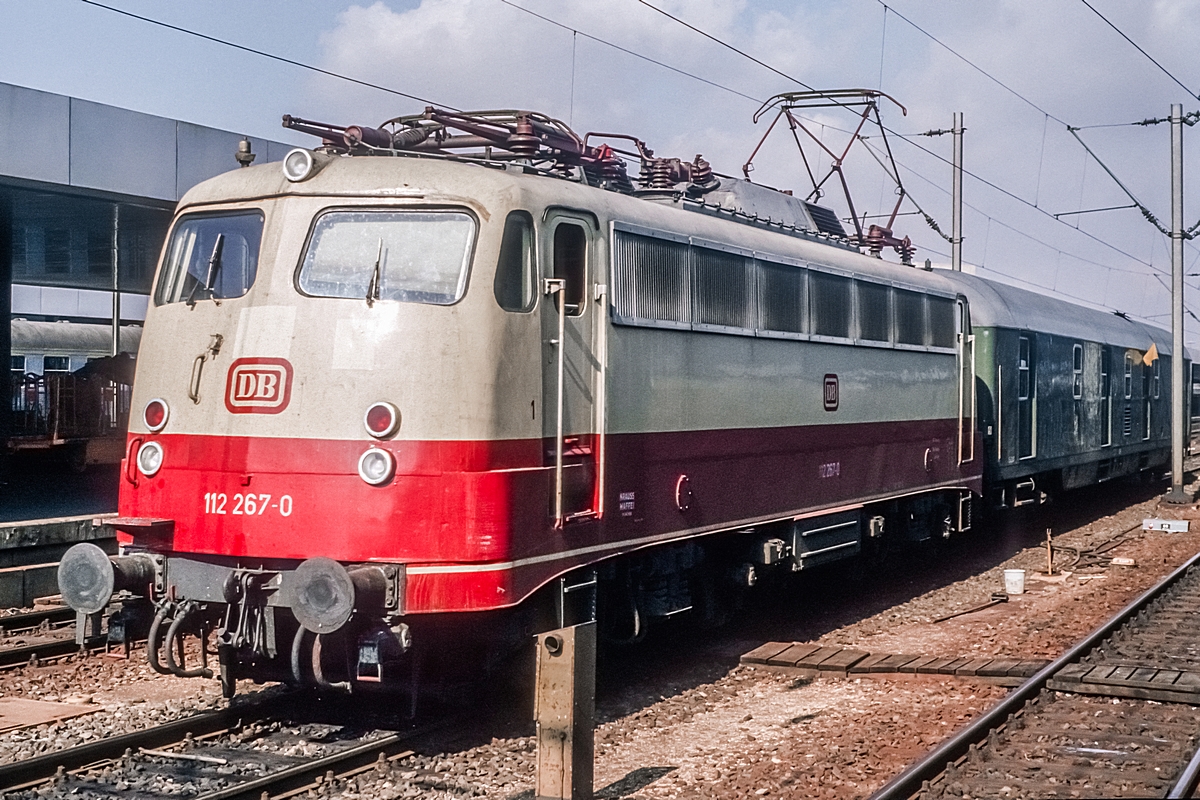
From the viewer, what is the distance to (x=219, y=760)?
7.08 metres

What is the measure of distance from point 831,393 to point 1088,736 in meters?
4.23

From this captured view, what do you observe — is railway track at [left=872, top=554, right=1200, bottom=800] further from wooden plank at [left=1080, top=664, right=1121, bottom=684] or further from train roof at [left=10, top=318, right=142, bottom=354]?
train roof at [left=10, top=318, right=142, bottom=354]

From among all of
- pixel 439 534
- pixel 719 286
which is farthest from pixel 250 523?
pixel 719 286

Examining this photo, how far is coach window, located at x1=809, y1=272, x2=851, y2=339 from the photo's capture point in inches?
437

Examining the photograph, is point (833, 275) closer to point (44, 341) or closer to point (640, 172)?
point (640, 172)

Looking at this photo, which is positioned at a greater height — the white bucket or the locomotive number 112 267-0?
the locomotive number 112 267-0

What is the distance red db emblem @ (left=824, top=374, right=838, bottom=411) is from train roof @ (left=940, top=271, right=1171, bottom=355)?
461cm

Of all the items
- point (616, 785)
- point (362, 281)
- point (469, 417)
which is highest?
point (362, 281)

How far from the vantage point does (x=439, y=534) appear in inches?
281

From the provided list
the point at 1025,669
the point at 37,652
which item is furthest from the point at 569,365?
the point at 37,652

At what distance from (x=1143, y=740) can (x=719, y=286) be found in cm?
418

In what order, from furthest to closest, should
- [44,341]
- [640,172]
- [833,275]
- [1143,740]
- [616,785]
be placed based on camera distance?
[44,341], [833,275], [640,172], [1143,740], [616,785]

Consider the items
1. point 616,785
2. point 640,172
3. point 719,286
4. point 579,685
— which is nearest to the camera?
point 579,685

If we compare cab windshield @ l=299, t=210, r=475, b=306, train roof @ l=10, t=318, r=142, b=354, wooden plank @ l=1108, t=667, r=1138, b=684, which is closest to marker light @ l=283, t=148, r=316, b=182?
cab windshield @ l=299, t=210, r=475, b=306
